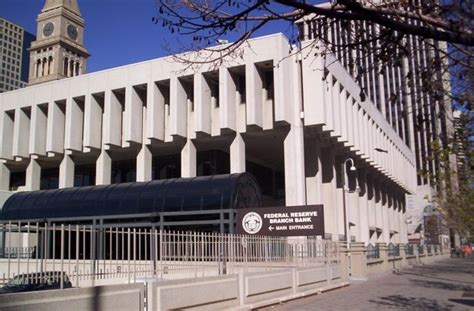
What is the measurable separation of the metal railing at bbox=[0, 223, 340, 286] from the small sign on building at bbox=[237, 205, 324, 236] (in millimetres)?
3266

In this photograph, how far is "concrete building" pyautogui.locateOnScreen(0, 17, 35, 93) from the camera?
13738 centimetres

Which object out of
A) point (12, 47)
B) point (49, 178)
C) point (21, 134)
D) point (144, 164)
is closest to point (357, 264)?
point (144, 164)

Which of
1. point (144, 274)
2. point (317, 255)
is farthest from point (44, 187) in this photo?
point (144, 274)

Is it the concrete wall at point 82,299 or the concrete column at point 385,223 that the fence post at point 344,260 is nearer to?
the concrete wall at point 82,299

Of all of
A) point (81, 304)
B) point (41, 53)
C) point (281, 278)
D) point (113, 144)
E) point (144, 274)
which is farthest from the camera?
point (41, 53)

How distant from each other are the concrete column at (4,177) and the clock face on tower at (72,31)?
78.0 meters

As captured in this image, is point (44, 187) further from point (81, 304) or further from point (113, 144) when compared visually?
point (81, 304)

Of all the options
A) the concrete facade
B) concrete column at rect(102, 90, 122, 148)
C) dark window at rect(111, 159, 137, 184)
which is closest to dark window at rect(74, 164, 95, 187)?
the concrete facade

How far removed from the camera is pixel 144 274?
1233 cm

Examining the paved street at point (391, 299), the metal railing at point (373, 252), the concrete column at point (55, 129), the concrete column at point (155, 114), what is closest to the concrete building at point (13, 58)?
the concrete column at point (55, 129)

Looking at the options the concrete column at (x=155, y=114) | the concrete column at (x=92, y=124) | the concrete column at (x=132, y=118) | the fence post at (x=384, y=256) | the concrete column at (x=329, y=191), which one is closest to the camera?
the fence post at (x=384, y=256)

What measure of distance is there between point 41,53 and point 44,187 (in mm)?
76022

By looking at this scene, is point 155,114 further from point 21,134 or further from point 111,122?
point 21,134

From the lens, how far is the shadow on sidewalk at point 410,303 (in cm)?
1528
